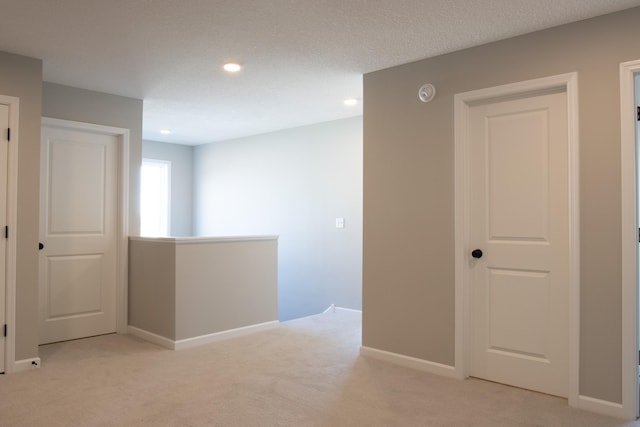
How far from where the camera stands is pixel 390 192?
3.69 metres

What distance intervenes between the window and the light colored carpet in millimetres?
3454

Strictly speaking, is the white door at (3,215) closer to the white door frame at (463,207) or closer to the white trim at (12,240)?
the white trim at (12,240)

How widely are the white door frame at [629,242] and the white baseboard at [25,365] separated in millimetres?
3836

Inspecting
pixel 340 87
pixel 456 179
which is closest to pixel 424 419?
pixel 456 179

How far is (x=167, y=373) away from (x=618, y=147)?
10.5 feet

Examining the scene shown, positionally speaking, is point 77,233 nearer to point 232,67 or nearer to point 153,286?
point 153,286

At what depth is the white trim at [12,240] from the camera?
3363mm

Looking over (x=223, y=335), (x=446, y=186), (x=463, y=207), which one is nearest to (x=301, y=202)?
(x=223, y=335)

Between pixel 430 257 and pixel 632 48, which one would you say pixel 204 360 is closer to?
pixel 430 257

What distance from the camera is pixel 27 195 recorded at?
3.45 m

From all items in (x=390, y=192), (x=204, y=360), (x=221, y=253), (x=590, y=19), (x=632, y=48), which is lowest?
(x=204, y=360)

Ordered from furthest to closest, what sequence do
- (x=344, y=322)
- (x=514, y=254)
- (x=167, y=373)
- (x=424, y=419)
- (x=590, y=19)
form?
(x=344, y=322)
(x=167, y=373)
(x=514, y=254)
(x=590, y=19)
(x=424, y=419)

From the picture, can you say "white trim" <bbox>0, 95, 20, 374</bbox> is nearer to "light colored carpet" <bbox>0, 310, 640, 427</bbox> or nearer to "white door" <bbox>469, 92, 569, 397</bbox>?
"light colored carpet" <bbox>0, 310, 640, 427</bbox>

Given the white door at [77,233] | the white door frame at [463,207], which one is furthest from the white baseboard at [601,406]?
the white door at [77,233]
